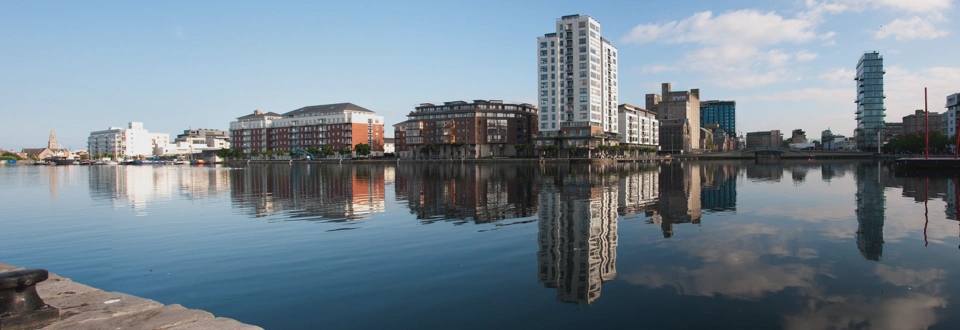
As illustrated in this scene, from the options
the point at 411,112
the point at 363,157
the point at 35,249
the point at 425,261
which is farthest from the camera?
the point at 363,157

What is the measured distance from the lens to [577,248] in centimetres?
1714

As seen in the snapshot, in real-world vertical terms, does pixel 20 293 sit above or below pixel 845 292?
above

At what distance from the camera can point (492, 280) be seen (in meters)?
13.2

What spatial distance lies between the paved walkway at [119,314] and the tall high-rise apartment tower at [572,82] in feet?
443

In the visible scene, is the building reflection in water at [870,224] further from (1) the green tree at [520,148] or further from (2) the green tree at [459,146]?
(2) the green tree at [459,146]

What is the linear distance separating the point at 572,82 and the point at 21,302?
5504 inches

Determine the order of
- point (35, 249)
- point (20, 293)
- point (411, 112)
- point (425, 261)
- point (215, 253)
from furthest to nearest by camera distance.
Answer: point (411, 112), point (35, 249), point (215, 253), point (425, 261), point (20, 293)

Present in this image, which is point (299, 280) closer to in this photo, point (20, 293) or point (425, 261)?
point (425, 261)

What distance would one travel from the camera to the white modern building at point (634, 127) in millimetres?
171250

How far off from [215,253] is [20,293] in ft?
35.5

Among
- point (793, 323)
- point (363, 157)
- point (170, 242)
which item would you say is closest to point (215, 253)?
point (170, 242)

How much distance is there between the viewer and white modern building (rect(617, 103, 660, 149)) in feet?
562

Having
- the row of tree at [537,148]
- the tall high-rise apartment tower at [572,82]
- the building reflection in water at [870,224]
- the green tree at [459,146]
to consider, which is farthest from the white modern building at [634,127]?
the building reflection in water at [870,224]

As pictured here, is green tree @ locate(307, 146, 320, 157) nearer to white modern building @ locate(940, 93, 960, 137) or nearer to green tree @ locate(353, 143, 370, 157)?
green tree @ locate(353, 143, 370, 157)
